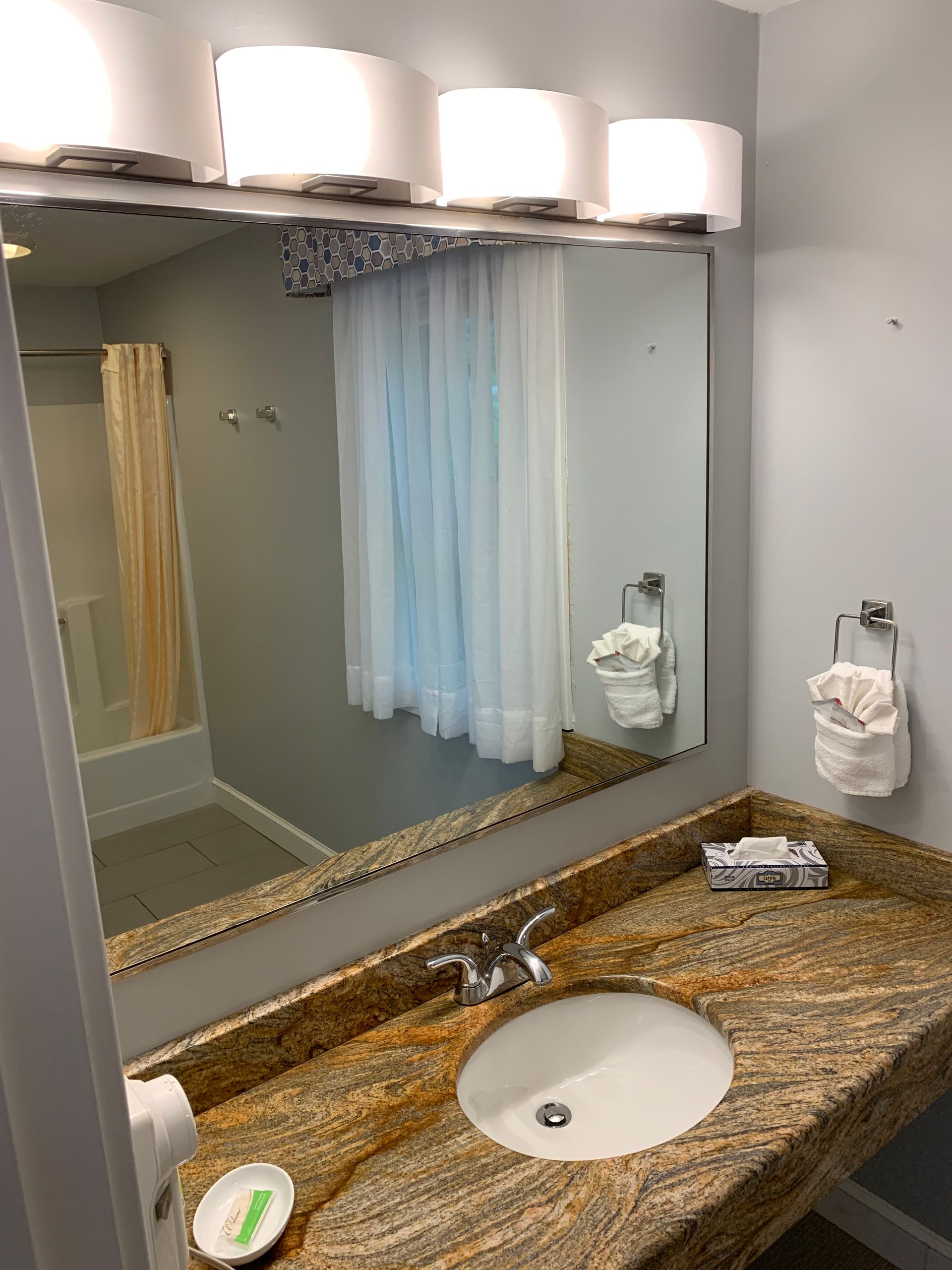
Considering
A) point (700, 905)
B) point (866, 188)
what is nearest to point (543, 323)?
point (866, 188)

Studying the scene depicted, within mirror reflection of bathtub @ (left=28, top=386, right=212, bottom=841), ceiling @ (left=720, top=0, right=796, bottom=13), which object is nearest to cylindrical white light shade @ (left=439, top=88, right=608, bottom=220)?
ceiling @ (left=720, top=0, right=796, bottom=13)

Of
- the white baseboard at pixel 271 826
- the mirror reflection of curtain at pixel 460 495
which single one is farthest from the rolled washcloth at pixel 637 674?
the white baseboard at pixel 271 826

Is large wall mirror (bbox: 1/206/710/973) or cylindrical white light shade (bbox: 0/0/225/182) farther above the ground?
cylindrical white light shade (bbox: 0/0/225/182)

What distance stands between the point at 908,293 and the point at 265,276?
106 cm

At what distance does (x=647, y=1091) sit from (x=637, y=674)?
2.32 ft

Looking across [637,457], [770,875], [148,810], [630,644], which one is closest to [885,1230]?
[770,875]

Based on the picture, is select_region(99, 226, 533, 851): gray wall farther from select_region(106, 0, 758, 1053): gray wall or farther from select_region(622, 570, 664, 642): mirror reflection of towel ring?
select_region(622, 570, 664, 642): mirror reflection of towel ring

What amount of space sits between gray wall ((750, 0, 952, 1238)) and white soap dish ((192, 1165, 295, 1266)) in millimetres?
1234

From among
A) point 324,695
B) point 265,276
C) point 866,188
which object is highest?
point 866,188

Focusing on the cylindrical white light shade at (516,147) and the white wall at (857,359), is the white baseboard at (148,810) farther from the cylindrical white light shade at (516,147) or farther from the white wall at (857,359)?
the white wall at (857,359)

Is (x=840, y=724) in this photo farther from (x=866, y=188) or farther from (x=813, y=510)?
(x=866, y=188)

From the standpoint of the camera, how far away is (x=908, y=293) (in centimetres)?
163

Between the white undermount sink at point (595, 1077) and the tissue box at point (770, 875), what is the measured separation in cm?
35

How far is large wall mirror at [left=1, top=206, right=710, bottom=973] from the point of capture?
1.17 m
